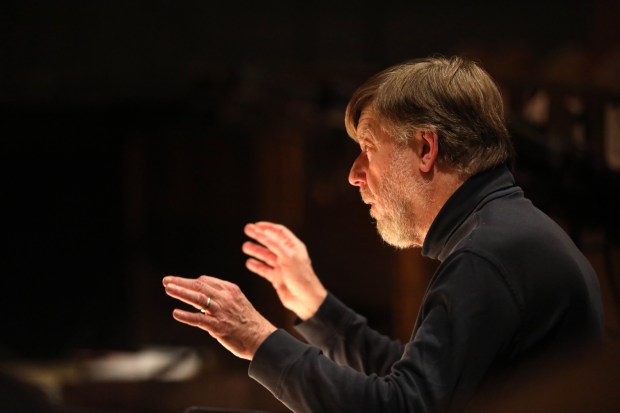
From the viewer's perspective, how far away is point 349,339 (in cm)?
181

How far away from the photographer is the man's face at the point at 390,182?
1.47 metres

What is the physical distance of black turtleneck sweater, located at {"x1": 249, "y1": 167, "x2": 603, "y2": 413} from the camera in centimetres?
126

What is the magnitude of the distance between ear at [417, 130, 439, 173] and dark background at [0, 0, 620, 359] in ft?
5.95

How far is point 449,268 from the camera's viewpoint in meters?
1.32

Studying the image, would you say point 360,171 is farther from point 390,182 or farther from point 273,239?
point 273,239

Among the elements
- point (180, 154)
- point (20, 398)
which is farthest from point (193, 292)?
point (180, 154)

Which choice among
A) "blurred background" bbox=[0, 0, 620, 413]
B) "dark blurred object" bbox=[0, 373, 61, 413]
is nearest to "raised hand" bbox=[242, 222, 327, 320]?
"dark blurred object" bbox=[0, 373, 61, 413]

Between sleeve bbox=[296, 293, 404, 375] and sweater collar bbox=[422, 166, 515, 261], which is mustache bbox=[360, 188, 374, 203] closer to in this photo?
sweater collar bbox=[422, 166, 515, 261]

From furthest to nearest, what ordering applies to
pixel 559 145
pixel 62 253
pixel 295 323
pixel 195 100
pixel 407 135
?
pixel 62 253, pixel 195 100, pixel 559 145, pixel 295 323, pixel 407 135

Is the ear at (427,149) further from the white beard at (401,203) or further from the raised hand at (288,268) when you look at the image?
the raised hand at (288,268)

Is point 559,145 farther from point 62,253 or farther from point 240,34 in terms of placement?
point 62,253

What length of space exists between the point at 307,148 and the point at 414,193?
1999mm

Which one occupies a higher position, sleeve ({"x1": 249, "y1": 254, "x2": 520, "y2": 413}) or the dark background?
the dark background

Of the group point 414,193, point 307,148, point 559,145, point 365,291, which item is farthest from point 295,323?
point 307,148
